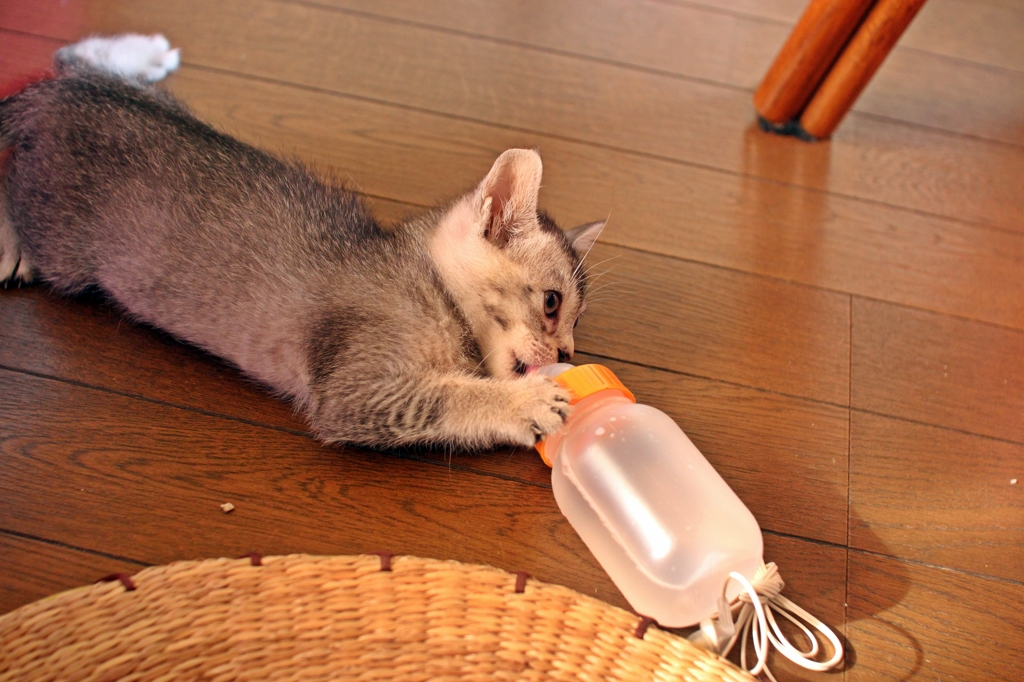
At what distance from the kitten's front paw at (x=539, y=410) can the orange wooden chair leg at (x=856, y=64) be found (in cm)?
130

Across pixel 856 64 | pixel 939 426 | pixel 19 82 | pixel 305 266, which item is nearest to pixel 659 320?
pixel 939 426

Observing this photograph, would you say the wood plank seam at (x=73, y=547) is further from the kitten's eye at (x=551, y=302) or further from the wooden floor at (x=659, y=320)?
the kitten's eye at (x=551, y=302)

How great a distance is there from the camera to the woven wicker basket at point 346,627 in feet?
3.66

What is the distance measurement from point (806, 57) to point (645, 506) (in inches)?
54.2

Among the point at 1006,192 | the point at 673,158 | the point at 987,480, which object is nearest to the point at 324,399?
the point at 673,158

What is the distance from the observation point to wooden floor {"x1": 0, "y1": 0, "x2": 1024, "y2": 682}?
4.39 feet

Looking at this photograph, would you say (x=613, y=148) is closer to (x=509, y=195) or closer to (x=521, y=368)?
(x=509, y=195)

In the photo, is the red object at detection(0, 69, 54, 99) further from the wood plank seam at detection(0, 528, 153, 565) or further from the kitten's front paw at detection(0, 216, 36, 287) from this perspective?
the wood plank seam at detection(0, 528, 153, 565)

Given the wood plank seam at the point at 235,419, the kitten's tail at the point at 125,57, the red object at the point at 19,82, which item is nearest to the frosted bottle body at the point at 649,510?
the wood plank seam at the point at 235,419

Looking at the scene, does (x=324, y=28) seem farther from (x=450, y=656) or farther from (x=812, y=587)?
(x=812, y=587)

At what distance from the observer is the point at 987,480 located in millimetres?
1573

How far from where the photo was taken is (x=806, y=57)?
2.00 metres

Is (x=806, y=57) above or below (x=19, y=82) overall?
above

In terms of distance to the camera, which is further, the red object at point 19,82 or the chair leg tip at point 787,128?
the chair leg tip at point 787,128
